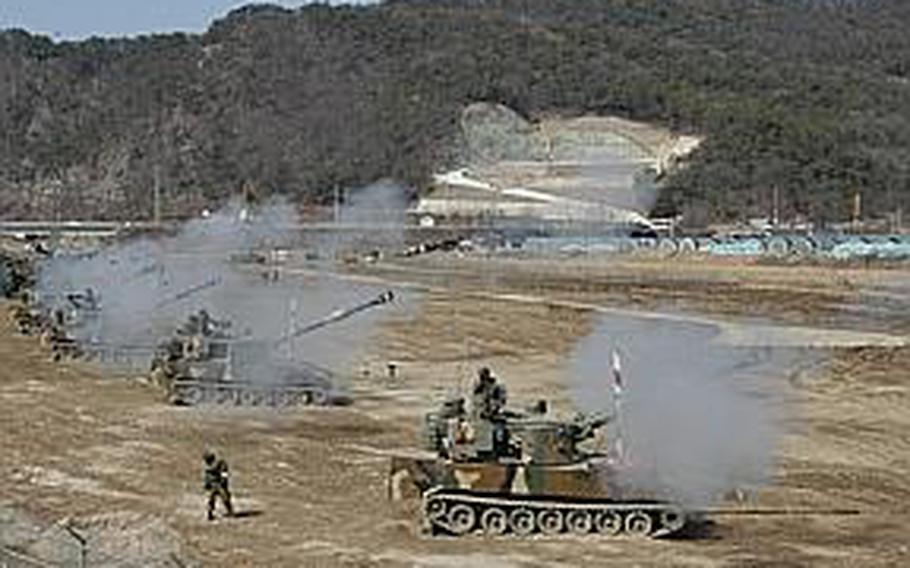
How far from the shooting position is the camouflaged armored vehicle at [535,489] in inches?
1069

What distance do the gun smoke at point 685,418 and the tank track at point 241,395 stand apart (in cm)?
629

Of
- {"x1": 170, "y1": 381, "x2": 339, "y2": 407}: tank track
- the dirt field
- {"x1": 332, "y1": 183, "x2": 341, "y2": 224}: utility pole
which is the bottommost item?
the dirt field

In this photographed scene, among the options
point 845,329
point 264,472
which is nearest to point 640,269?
point 845,329

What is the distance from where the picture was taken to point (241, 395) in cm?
4259

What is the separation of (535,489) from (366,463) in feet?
24.5

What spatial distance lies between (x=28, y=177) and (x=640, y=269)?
10983 cm

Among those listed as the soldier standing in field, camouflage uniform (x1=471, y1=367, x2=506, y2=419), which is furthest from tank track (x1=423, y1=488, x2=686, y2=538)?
the soldier standing in field

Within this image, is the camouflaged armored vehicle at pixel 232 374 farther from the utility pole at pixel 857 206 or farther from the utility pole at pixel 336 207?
the utility pole at pixel 857 206

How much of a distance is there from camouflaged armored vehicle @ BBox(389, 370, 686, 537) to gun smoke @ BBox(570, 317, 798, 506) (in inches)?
20.6

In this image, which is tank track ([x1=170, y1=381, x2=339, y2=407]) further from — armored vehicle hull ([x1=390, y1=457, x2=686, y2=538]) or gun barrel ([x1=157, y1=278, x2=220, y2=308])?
gun barrel ([x1=157, y1=278, x2=220, y2=308])

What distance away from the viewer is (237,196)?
168375 mm

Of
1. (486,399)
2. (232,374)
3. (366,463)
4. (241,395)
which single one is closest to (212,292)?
(232,374)

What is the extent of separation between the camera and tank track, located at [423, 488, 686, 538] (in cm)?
2711

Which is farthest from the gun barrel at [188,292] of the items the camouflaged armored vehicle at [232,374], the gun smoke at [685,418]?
the gun smoke at [685,418]
